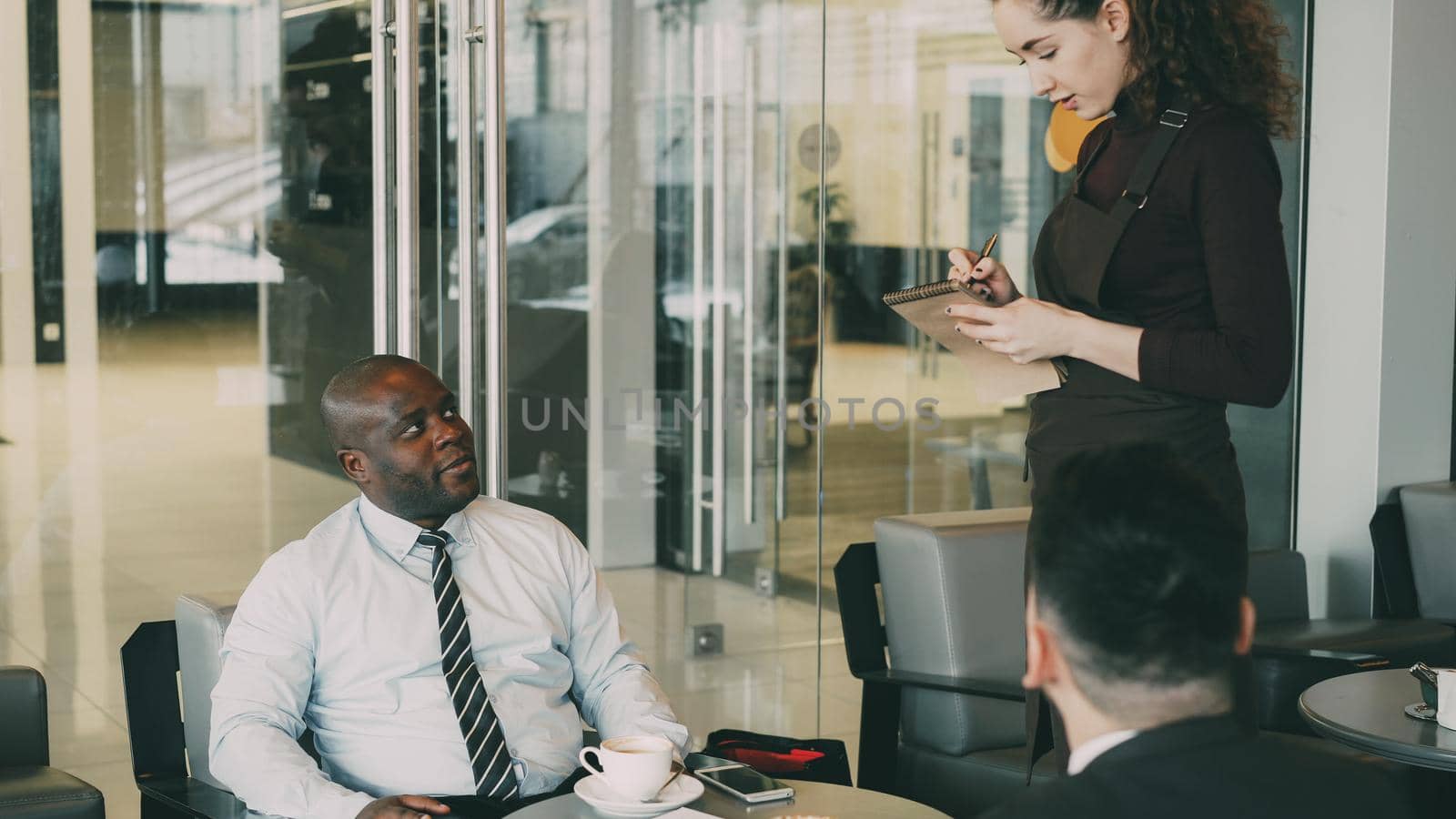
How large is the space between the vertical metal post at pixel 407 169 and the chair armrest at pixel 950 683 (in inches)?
50.2

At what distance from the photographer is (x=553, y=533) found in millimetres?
2830

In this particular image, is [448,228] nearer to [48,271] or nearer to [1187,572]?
[48,271]

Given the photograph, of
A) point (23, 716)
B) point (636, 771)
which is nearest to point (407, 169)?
point (23, 716)

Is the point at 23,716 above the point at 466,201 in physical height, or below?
below

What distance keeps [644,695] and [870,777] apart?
953mm

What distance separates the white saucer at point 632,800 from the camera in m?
2.09

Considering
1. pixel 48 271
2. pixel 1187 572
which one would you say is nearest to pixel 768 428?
pixel 48 271

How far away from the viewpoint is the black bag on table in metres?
2.74

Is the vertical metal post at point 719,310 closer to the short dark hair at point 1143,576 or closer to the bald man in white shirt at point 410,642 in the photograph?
the bald man in white shirt at point 410,642

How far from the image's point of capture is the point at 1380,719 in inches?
115

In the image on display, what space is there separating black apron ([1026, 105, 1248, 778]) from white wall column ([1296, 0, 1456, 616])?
10.2ft

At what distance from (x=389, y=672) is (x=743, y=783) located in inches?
27.3

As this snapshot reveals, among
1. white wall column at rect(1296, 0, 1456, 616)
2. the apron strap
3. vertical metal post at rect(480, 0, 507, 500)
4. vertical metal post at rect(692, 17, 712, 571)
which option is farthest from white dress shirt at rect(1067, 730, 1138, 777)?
white wall column at rect(1296, 0, 1456, 616)

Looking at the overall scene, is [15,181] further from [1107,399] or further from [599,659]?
[1107,399]
